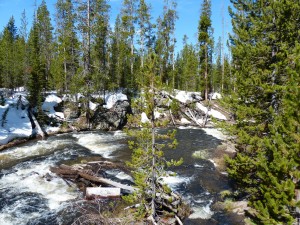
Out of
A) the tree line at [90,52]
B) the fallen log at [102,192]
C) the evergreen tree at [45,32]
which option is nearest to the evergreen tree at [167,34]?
the tree line at [90,52]

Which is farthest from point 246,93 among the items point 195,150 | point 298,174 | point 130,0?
point 130,0

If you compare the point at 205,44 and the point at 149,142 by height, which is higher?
the point at 205,44

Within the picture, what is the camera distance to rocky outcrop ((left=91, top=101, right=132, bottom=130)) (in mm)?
36625

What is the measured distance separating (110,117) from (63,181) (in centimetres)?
2084

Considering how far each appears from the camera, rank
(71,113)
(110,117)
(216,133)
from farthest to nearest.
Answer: (110,117) → (71,113) → (216,133)

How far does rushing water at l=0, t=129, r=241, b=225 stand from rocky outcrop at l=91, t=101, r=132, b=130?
19.0 feet

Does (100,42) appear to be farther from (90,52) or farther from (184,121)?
(184,121)

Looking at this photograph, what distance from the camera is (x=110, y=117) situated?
37750mm

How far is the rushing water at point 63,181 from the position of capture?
44.6ft

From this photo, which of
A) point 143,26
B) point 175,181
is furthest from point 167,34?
point 175,181

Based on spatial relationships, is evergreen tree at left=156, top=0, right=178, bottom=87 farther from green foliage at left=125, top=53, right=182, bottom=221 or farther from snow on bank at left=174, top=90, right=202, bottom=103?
green foliage at left=125, top=53, right=182, bottom=221

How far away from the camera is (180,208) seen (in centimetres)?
1377

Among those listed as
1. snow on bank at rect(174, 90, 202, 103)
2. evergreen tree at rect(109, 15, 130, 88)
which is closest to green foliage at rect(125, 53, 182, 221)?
snow on bank at rect(174, 90, 202, 103)

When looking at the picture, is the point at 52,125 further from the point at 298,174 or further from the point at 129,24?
the point at 298,174
